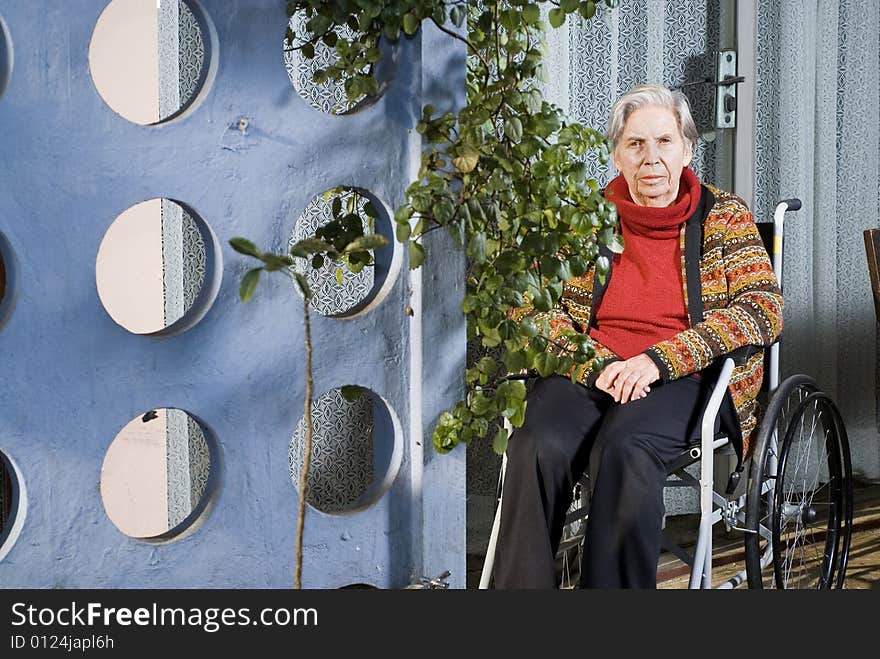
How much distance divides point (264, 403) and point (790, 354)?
2.26 metres

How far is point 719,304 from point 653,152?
33cm

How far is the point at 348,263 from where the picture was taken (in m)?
1.63

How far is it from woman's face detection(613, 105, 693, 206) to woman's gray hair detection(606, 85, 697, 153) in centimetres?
1

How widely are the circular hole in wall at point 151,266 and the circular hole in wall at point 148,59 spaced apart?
0.83 ft

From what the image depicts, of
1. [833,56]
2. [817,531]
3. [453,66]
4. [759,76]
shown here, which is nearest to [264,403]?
[453,66]

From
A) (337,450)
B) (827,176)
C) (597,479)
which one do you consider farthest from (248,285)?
(827,176)

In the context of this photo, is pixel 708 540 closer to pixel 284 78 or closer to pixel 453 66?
pixel 453 66

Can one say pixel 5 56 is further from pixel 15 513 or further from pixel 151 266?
pixel 151 266

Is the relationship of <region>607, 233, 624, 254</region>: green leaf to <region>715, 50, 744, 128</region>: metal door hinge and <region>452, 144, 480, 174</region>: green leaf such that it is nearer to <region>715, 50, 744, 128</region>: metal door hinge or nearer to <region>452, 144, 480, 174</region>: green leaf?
<region>452, 144, 480, 174</region>: green leaf

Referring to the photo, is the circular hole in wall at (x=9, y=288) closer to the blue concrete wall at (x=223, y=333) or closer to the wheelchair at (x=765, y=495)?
the blue concrete wall at (x=223, y=333)

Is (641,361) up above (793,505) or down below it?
above

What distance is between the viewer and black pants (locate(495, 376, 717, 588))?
67.4 inches

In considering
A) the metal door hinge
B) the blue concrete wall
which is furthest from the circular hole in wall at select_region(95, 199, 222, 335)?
the metal door hinge

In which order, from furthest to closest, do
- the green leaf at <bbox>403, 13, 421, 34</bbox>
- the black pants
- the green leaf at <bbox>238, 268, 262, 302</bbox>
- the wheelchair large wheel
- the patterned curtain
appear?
the patterned curtain
the wheelchair large wheel
the black pants
the green leaf at <bbox>403, 13, 421, 34</bbox>
the green leaf at <bbox>238, 268, 262, 302</bbox>
